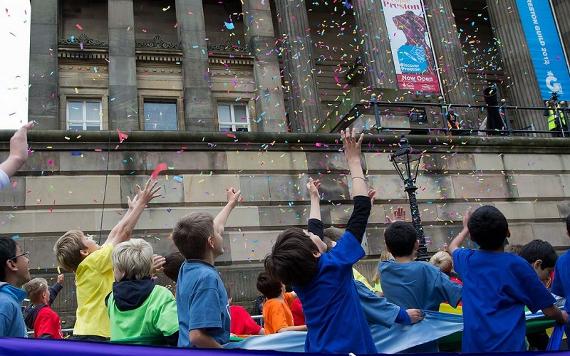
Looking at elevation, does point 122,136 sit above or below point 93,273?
above

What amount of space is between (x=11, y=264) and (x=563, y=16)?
3032 centimetres

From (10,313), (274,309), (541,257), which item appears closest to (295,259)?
(10,313)

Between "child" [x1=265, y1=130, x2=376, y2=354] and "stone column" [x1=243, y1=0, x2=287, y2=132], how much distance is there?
64.7 ft

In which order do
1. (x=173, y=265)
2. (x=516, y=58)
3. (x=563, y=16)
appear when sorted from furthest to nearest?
(x=563, y=16)
(x=516, y=58)
(x=173, y=265)

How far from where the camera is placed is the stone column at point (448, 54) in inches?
988

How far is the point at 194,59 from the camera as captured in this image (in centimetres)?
2358

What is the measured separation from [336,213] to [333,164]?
50.9 inches

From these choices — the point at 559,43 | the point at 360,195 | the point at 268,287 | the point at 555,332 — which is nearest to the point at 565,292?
the point at 555,332

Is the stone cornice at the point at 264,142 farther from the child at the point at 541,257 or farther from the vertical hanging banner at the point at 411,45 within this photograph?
the child at the point at 541,257

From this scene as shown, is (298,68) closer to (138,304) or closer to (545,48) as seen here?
(545,48)

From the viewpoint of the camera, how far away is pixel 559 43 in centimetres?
2603

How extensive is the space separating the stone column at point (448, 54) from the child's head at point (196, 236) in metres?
21.6

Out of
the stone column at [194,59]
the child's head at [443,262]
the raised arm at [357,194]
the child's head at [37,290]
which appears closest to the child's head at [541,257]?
the child's head at [443,262]

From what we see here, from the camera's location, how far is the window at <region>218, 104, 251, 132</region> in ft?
85.8
